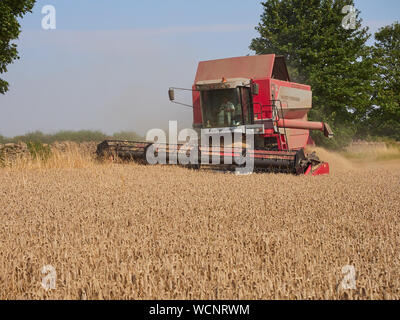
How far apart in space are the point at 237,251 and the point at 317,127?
12.5 m

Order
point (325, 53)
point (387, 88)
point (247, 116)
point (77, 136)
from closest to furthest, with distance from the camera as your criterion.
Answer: point (247, 116), point (325, 53), point (77, 136), point (387, 88)

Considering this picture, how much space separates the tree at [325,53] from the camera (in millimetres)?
20938

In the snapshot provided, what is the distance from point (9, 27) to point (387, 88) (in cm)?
2262

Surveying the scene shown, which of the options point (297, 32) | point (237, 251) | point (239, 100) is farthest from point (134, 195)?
point (297, 32)

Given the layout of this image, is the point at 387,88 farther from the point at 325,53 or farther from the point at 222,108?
the point at 222,108

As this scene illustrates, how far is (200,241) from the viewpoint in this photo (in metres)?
3.99

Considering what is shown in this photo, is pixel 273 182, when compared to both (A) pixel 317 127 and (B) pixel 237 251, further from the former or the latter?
(A) pixel 317 127

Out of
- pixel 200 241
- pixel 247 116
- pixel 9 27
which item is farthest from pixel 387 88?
pixel 200 241
